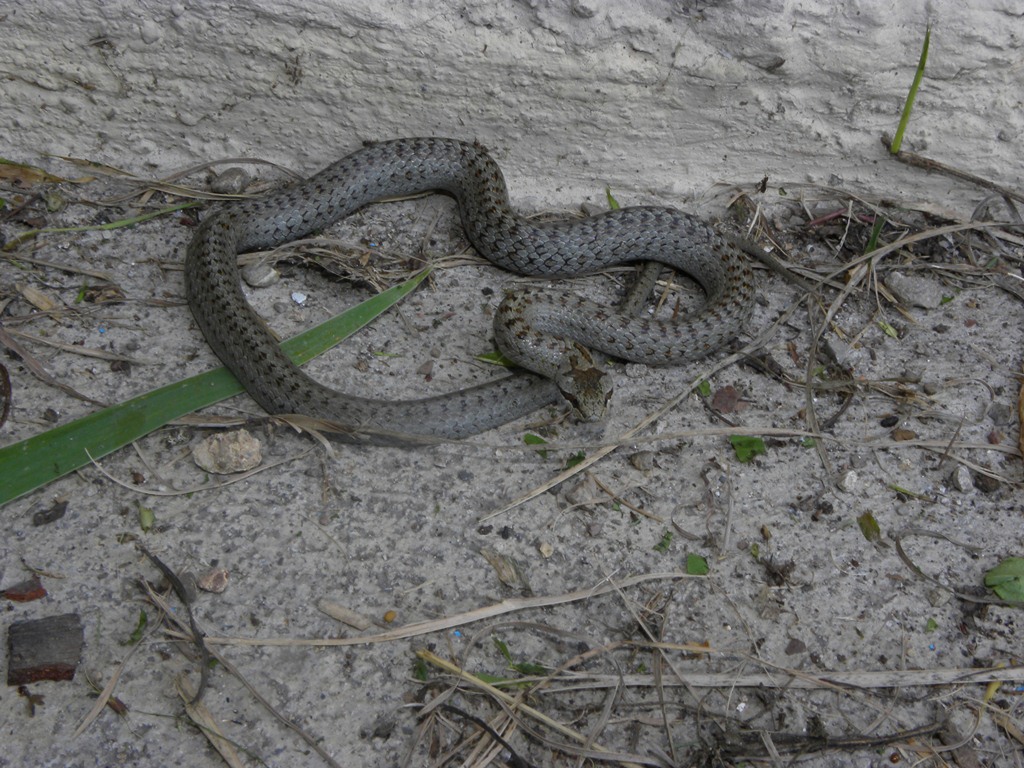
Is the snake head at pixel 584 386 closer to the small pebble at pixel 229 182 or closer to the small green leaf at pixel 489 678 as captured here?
the small green leaf at pixel 489 678

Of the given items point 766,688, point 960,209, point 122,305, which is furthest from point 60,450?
point 960,209

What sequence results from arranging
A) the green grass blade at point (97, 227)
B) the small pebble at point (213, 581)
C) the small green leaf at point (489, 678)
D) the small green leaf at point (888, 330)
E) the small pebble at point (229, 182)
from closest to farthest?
1. the small green leaf at point (489, 678)
2. the small pebble at point (213, 581)
3. the green grass blade at point (97, 227)
4. the small green leaf at point (888, 330)
5. the small pebble at point (229, 182)

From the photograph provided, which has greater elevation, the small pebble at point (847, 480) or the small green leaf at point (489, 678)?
the small pebble at point (847, 480)

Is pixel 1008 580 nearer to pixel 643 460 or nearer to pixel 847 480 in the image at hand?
pixel 847 480

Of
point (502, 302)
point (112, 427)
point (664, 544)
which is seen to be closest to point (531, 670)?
point (664, 544)

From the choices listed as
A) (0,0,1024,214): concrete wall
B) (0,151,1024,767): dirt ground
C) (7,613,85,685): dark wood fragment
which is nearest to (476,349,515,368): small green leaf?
(0,151,1024,767): dirt ground

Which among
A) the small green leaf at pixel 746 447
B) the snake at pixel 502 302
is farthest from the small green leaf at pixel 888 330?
the small green leaf at pixel 746 447
